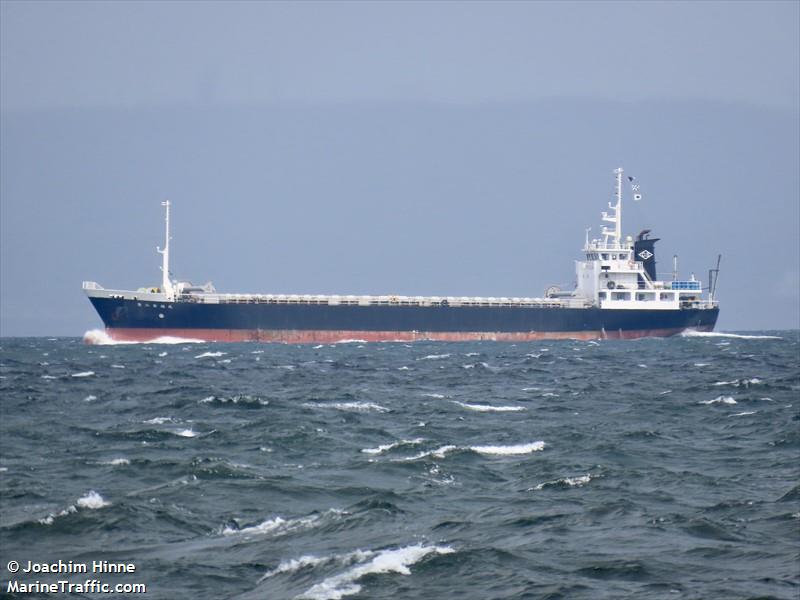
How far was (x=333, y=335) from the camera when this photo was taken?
274ft

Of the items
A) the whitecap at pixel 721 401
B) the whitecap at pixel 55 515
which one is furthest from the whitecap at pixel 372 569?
the whitecap at pixel 721 401

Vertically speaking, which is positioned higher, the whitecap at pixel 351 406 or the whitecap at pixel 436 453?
the whitecap at pixel 351 406

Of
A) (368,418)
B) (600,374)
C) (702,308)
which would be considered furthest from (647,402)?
(702,308)

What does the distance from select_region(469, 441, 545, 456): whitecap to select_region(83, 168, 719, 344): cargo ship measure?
2383 inches

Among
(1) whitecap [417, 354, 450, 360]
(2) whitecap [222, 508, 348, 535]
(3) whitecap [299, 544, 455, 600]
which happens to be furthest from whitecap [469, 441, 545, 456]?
(1) whitecap [417, 354, 450, 360]

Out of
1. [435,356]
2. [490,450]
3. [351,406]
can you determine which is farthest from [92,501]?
[435,356]

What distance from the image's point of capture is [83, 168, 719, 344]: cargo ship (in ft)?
267

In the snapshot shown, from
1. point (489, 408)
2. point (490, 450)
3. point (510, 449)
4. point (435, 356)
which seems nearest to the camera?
point (490, 450)

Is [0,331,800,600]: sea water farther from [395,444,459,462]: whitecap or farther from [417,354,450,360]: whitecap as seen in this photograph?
[417,354,450,360]: whitecap

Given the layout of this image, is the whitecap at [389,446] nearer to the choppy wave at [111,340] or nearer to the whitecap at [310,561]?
the whitecap at [310,561]

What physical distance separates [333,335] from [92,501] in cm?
6642

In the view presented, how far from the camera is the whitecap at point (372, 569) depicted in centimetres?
1209

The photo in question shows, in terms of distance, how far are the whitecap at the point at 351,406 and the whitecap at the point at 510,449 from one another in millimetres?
7997

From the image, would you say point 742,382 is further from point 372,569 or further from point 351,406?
point 372,569
